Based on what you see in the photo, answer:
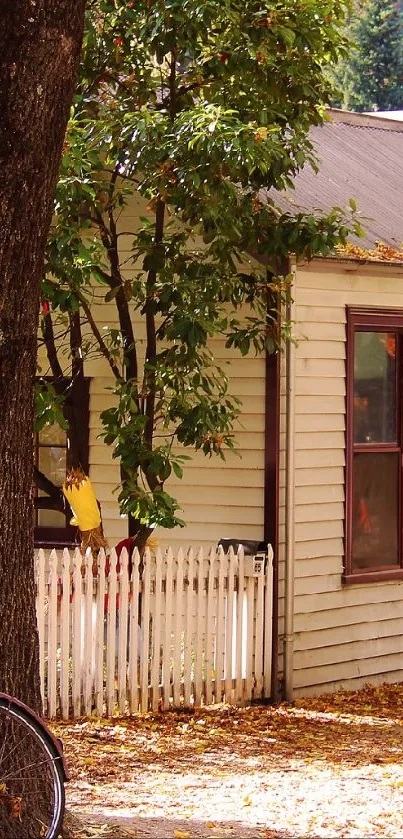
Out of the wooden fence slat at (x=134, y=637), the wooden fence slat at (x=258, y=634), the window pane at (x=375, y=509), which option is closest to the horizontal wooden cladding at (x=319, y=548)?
the window pane at (x=375, y=509)

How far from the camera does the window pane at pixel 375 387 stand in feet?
39.2

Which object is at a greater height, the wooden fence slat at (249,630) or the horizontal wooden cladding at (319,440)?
the horizontal wooden cladding at (319,440)

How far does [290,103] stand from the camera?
416 inches

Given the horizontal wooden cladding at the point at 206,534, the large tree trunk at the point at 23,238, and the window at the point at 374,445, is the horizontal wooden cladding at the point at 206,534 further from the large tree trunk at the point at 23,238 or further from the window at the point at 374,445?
the large tree trunk at the point at 23,238

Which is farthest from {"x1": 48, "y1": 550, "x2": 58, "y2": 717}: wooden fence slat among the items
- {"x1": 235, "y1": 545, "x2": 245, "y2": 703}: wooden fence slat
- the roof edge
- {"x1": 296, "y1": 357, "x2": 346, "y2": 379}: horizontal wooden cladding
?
the roof edge

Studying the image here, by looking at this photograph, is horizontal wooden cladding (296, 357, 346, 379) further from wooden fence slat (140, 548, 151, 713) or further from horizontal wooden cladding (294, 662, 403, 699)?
horizontal wooden cladding (294, 662, 403, 699)

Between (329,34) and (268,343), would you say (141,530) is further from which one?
(329,34)

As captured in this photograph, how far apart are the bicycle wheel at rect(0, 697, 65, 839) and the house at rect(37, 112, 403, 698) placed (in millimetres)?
4197

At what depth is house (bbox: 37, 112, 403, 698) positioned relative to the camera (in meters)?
11.2

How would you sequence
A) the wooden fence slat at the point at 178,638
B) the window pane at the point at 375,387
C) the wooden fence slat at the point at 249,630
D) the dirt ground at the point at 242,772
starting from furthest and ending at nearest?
the window pane at the point at 375,387 < the wooden fence slat at the point at 249,630 < the wooden fence slat at the point at 178,638 < the dirt ground at the point at 242,772

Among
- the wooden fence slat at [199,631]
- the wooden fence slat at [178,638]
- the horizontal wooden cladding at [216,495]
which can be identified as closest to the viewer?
the wooden fence slat at [178,638]

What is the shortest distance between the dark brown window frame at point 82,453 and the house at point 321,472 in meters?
Answer: 0.04

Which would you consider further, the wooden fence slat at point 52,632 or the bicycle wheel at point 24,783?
the wooden fence slat at point 52,632

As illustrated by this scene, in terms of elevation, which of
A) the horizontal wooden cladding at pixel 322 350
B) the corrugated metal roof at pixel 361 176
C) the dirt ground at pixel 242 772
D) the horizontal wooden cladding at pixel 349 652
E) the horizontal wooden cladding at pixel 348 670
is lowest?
the dirt ground at pixel 242 772
